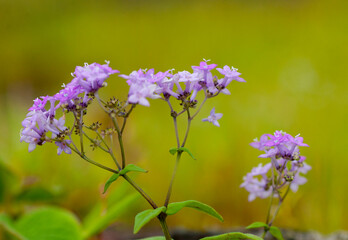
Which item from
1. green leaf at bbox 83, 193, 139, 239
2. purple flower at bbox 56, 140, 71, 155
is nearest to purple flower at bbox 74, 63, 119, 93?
purple flower at bbox 56, 140, 71, 155

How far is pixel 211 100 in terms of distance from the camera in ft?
7.57

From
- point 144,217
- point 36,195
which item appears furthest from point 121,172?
point 36,195

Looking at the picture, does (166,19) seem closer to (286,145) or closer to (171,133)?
(171,133)

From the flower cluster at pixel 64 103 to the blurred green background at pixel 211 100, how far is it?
529 mm

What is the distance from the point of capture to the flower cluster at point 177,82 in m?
0.75

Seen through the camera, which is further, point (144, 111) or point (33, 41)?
point (33, 41)

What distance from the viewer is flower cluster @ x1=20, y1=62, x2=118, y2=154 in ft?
2.50

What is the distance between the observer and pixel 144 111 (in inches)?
93.2

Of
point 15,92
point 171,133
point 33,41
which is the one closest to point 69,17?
point 33,41

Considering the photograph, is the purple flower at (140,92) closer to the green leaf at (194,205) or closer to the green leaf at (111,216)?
the green leaf at (194,205)

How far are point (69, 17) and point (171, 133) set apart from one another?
82.1 inches

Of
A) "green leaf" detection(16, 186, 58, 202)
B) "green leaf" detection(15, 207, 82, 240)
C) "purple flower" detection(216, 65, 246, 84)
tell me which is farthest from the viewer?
"green leaf" detection(16, 186, 58, 202)

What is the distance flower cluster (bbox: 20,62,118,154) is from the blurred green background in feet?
1.74

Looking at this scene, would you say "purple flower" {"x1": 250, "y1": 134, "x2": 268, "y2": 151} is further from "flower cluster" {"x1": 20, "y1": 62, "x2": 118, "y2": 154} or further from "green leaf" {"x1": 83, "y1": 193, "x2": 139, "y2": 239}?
"green leaf" {"x1": 83, "y1": 193, "x2": 139, "y2": 239}
